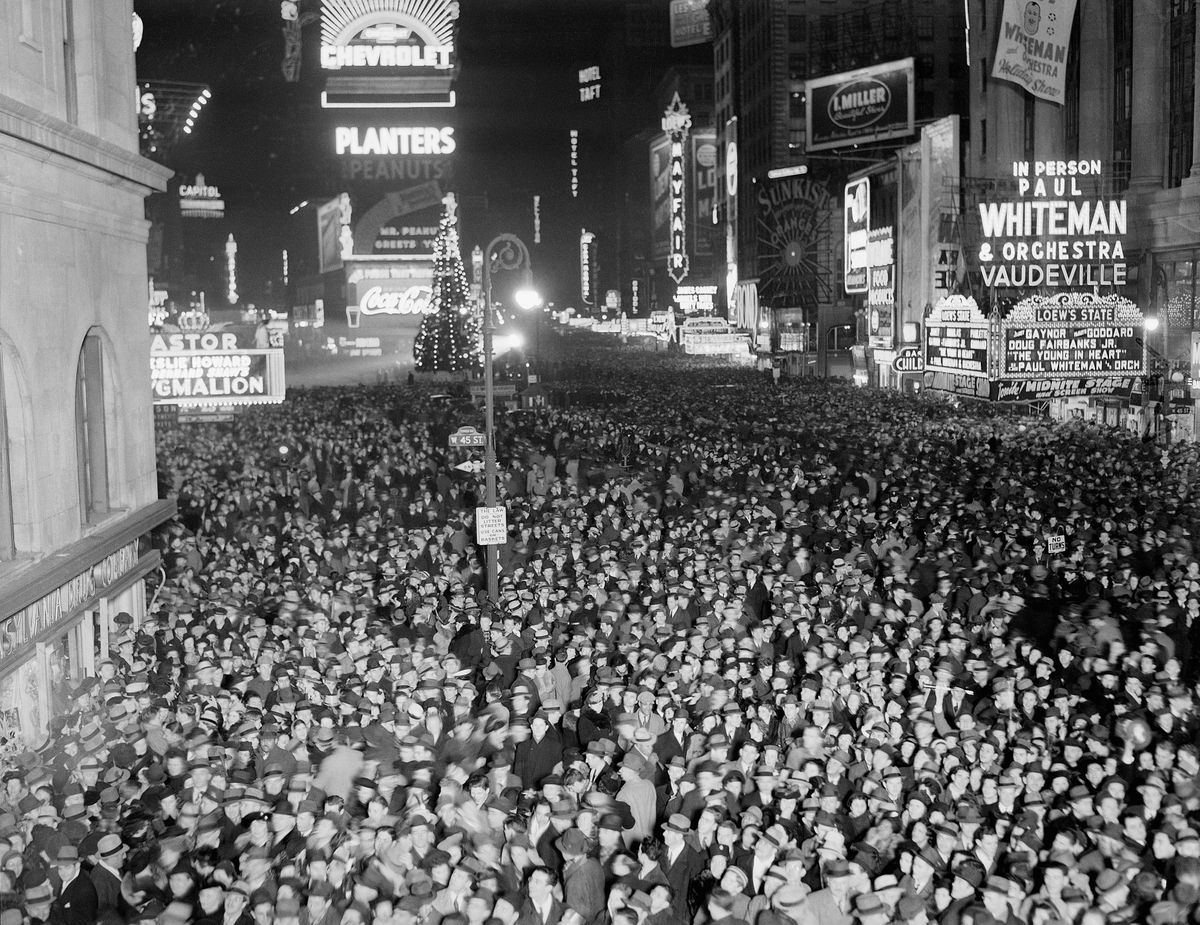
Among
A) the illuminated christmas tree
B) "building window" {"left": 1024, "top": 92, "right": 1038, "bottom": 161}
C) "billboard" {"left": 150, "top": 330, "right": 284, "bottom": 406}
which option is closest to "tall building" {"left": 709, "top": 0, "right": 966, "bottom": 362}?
"building window" {"left": 1024, "top": 92, "right": 1038, "bottom": 161}

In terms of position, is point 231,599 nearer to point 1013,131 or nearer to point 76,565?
point 76,565

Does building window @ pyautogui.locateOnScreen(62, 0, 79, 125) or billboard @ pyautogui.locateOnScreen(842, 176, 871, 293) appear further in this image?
billboard @ pyautogui.locateOnScreen(842, 176, 871, 293)

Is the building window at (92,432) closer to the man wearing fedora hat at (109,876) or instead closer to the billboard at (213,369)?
the billboard at (213,369)

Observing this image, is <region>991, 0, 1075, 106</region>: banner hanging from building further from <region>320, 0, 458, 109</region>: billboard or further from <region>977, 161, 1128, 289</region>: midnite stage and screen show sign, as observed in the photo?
<region>320, 0, 458, 109</region>: billboard

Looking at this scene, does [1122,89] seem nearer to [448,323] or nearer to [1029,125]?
[1029,125]

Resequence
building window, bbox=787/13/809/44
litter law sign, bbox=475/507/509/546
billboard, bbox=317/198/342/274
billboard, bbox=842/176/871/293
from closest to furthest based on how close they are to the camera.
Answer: litter law sign, bbox=475/507/509/546 → billboard, bbox=842/176/871/293 → building window, bbox=787/13/809/44 → billboard, bbox=317/198/342/274

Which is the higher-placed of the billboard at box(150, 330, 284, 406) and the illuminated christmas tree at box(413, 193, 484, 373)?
the illuminated christmas tree at box(413, 193, 484, 373)

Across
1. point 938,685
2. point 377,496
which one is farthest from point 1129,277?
point 938,685

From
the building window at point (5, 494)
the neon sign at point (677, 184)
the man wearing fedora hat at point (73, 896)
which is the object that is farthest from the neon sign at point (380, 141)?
the man wearing fedora hat at point (73, 896)
